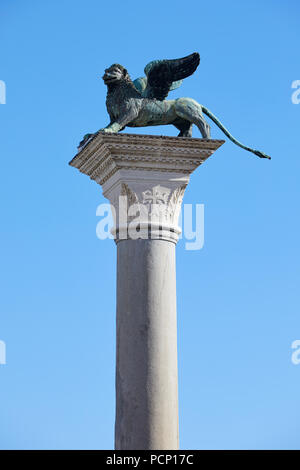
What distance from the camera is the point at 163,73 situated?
508 inches

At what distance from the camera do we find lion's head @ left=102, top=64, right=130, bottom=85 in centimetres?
1259

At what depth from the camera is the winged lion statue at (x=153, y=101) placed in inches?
496

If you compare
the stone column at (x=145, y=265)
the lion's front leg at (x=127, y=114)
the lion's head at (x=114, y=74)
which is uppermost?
the lion's head at (x=114, y=74)

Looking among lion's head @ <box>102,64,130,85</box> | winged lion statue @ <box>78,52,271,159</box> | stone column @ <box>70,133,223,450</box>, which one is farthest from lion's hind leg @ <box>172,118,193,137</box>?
lion's head @ <box>102,64,130,85</box>

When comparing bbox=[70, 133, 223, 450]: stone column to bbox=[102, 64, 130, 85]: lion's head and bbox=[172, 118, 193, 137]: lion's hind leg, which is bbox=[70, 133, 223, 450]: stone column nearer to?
bbox=[172, 118, 193, 137]: lion's hind leg

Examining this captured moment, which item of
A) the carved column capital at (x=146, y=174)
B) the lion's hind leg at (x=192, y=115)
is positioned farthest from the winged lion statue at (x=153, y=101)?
the carved column capital at (x=146, y=174)

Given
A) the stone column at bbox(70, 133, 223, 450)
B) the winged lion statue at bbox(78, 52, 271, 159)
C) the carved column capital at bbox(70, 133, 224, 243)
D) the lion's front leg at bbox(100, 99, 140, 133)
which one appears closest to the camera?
the stone column at bbox(70, 133, 223, 450)

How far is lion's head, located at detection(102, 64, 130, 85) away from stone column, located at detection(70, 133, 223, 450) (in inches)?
44.5

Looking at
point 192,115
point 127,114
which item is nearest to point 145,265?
point 127,114

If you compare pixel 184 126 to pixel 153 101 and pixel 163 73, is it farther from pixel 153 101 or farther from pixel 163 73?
pixel 163 73

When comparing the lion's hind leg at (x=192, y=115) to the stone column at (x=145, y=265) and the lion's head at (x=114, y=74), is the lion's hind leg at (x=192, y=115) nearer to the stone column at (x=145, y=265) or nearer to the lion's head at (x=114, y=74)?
the stone column at (x=145, y=265)
